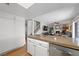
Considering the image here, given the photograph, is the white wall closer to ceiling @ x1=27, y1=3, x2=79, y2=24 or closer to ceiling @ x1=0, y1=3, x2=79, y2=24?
ceiling @ x1=0, y1=3, x2=79, y2=24

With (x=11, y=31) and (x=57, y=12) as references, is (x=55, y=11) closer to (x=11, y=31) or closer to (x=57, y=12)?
(x=57, y=12)

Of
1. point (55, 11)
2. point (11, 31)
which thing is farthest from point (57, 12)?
point (11, 31)

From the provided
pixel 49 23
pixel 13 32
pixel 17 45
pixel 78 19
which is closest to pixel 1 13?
pixel 13 32

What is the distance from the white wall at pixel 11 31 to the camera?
2.59 meters

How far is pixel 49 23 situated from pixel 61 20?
27 centimetres

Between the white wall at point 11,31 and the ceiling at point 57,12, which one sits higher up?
the ceiling at point 57,12

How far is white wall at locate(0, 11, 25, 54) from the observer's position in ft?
8.50

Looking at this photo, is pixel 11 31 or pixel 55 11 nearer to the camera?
pixel 55 11

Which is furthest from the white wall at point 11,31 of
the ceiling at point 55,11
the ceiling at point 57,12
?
the ceiling at point 57,12

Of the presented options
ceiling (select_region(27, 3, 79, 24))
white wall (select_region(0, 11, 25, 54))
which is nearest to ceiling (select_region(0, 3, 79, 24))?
ceiling (select_region(27, 3, 79, 24))

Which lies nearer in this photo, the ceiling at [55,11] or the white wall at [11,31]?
the ceiling at [55,11]

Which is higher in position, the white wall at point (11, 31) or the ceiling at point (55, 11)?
the ceiling at point (55, 11)

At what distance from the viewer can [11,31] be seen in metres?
2.92

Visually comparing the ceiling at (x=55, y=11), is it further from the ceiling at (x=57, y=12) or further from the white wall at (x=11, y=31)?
the white wall at (x=11, y=31)
